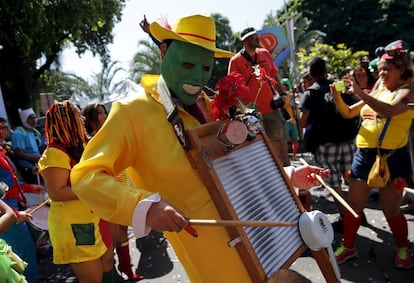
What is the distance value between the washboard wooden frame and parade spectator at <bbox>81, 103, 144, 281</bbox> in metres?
1.93

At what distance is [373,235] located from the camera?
412 centimetres

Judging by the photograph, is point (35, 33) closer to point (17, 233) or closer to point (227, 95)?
point (17, 233)

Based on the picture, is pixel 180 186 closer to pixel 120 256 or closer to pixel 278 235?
pixel 278 235

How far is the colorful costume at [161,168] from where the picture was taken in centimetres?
156

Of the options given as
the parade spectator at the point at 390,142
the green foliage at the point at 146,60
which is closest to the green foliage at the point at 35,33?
the green foliage at the point at 146,60

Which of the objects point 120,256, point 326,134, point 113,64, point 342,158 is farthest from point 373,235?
point 113,64

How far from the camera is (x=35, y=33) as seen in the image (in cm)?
1228

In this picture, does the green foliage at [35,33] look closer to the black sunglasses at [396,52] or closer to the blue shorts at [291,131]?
the blue shorts at [291,131]

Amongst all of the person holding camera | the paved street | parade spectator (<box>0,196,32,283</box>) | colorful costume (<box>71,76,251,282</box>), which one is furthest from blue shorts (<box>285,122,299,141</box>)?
colorful costume (<box>71,76,251,282</box>)

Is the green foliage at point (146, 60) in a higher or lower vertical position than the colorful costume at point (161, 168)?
higher

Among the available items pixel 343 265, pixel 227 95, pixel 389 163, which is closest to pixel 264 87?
pixel 389 163

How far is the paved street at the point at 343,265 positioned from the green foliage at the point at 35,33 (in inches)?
362

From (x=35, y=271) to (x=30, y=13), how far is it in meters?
10.3

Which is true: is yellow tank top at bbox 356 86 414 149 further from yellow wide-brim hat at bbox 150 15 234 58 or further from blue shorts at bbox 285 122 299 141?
blue shorts at bbox 285 122 299 141
